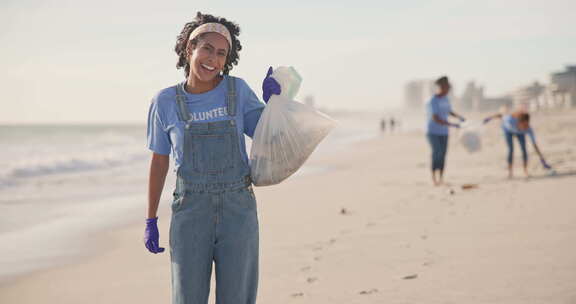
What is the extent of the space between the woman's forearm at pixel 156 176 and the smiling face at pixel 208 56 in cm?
41

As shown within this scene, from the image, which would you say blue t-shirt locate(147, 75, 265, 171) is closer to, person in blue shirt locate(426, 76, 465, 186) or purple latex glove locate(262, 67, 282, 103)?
purple latex glove locate(262, 67, 282, 103)

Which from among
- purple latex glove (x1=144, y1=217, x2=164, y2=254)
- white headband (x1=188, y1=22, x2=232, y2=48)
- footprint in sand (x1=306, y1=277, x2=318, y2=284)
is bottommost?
footprint in sand (x1=306, y1=277, x2=318, y2=284)

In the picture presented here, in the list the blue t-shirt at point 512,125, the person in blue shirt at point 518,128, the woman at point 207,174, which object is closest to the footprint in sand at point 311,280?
the woman at point 207,174

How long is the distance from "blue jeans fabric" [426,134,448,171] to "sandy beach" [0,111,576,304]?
0.72 metres

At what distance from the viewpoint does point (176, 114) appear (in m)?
2.22

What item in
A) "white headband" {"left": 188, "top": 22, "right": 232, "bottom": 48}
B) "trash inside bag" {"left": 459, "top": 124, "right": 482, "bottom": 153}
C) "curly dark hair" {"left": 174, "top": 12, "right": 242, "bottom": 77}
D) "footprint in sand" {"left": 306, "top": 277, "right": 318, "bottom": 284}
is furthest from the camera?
"trash inside bag" {"left": 459, "top": 124, "right": 482, "bottom": 153}

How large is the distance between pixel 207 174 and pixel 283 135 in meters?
0.42

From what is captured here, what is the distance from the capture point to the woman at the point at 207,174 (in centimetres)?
221

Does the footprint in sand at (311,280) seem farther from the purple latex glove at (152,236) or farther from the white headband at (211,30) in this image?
the white headband at (211,30)

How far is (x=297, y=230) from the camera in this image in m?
5.98

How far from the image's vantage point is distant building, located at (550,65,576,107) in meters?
56.1

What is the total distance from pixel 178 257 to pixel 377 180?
8.71 meters

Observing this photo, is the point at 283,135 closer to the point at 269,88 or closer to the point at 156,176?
the point at 269,88

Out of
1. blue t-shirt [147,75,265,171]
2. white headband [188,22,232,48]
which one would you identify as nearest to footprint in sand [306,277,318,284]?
blue t-shirt [147,75,265,171]
